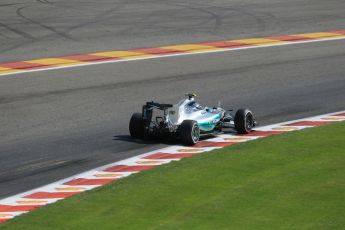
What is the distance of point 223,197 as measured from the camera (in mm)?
13062

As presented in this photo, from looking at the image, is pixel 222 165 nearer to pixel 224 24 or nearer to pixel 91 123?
pixel 91 123

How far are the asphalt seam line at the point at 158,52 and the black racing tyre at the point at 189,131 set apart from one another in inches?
367

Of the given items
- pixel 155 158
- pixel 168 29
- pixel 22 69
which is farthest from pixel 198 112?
pixel 168 29

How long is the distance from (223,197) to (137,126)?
16.4 feet

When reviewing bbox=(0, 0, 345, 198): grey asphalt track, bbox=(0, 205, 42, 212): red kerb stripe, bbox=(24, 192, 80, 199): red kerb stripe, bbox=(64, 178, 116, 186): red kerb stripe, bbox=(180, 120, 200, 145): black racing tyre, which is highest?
bbox=(0, 0, 345, 198): grey asphalt track

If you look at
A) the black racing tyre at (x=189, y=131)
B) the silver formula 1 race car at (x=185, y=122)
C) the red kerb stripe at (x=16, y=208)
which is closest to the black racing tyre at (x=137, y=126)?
the silver formula 1 race car at (x=185, y=122)

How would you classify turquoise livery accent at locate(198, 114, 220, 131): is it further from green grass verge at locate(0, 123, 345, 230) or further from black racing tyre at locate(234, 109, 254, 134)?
green grass verge at locate(0, 123, 345, 230)

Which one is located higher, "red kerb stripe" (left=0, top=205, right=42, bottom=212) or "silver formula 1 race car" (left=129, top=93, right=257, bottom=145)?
"silver formula 1 race car" (left=129, top=93, right=257, bottom=145)

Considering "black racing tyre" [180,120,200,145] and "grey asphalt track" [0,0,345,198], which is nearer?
"black racing tyre" [180,120,200,145]

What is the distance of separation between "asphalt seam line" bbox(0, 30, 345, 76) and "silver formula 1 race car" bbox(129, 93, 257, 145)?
8.59 m

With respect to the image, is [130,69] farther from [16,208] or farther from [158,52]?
[16,208]

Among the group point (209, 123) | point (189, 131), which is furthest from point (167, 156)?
point (209, 123)

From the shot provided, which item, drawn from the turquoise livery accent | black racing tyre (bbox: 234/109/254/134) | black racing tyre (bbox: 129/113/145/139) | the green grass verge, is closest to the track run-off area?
black racing tyre (bbox: 129/113/145/139)

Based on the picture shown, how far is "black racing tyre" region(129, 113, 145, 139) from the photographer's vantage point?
17.8 m
